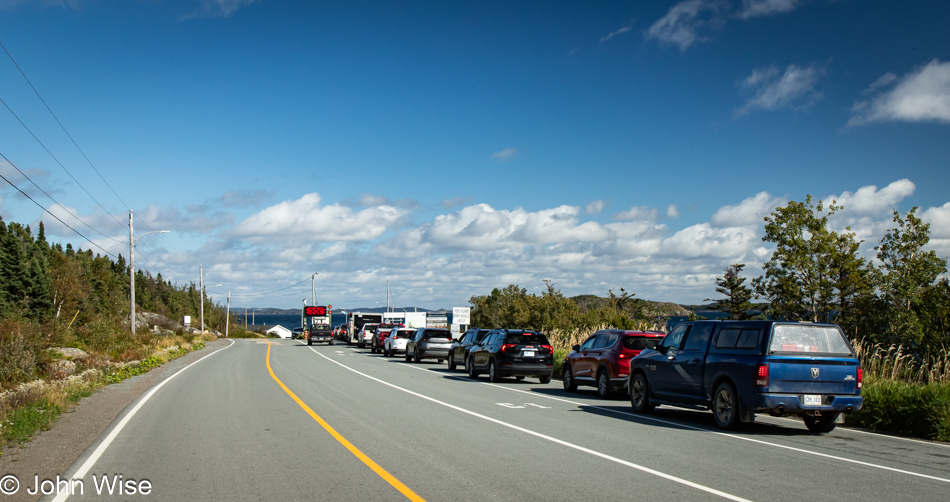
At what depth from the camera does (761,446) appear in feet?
34.0

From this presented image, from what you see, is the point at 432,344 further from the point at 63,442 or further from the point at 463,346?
the point at 63,442

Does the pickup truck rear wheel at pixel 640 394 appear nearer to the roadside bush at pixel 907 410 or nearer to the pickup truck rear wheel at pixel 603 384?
the pickup truck rear wheel at pixel 603 384

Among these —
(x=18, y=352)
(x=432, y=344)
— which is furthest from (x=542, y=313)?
(x=18, y=352)

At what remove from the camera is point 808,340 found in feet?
38.2

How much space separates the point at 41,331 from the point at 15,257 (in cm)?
5537

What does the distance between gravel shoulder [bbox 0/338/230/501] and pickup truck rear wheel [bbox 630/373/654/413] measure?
1032cm

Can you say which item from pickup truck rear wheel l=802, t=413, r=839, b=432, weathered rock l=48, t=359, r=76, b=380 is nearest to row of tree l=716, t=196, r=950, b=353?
pickup truck rear wheel l=802, t=413, r=839, b=432

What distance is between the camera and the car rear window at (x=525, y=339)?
22609 mm

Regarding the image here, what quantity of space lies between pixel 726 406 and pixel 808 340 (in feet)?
5.93

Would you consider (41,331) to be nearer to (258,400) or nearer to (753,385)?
(258,400)

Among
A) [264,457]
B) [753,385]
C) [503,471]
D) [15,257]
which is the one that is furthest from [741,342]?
[15,257]

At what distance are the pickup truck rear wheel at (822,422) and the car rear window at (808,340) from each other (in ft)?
3.79

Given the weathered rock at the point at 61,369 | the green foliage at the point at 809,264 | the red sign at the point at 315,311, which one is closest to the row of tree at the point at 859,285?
the green foliage at the point at 809,264

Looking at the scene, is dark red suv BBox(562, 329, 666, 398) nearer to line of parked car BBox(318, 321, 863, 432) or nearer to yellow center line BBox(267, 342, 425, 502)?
line of parked car BBox(318, 321, 863, 432)
